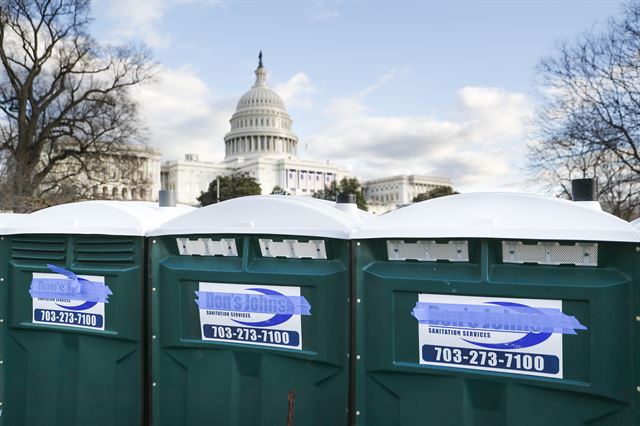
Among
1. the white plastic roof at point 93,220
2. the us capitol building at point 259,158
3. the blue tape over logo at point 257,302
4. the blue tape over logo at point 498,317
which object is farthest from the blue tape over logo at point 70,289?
the us capitol building at point 259,158

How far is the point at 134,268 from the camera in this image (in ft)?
11.3

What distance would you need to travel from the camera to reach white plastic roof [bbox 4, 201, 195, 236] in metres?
3.47

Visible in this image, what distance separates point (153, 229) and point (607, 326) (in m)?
2.67

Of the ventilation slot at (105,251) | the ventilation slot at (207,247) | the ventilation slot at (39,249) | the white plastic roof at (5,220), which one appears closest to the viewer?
the ventilation slot at (207,247)

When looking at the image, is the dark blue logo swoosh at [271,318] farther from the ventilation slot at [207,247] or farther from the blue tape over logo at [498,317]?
the blue tape over logo at [498,317]

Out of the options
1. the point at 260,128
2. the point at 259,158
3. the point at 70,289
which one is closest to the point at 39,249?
the point at 70,289

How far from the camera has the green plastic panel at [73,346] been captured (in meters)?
3.46

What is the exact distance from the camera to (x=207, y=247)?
3295 mm

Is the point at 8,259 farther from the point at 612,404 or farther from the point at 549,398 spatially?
the point at 612,404

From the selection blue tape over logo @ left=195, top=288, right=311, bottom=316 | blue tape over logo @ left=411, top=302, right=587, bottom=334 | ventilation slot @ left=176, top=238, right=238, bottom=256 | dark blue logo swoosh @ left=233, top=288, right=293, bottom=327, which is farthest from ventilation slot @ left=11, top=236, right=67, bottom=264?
blue tape over logo @ left=411, top=302, right=587, bottom=334

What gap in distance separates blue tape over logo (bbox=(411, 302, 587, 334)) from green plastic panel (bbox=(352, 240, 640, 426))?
4 centimetres

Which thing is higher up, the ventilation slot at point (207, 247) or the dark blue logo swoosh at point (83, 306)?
the ventilation slot at point (207, 247)

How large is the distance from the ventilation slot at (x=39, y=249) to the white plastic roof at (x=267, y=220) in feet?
2.55

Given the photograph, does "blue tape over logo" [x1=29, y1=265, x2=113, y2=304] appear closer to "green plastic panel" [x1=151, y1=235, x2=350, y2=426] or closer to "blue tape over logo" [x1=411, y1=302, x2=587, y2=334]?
"green plastic panel" [x1=151, y1=235, x2=350, y2=426]
